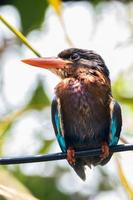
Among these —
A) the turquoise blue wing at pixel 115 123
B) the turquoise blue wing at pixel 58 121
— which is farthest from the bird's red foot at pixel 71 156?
the turquoise blue wing at pixel 115 123

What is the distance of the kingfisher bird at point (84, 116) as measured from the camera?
5.09 meters

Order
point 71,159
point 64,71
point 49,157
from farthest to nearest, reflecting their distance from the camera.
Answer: point 64,71, point 71,159, point 49,157

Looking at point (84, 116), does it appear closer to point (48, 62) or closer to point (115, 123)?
point (115, 123)

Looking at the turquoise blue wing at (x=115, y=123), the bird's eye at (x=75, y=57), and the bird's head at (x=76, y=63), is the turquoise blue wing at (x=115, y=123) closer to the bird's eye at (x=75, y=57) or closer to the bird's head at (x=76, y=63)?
the bird's head at (x=76, y=63)

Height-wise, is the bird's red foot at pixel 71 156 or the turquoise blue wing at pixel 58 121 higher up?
the turquoise blue wing at pixel 58 121

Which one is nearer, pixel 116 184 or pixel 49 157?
pixel 49 157

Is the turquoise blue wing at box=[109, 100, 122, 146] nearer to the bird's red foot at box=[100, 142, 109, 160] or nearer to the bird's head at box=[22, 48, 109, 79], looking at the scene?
the bird's red foot at box=[100, 142, 109, 160]

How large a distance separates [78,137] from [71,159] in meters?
0.25

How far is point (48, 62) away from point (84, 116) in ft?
1.52

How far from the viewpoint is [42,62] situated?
5.20 metres

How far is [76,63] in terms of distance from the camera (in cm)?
544

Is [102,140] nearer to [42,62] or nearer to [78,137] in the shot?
[78,137]

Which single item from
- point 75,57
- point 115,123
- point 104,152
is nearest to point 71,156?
point 104,152

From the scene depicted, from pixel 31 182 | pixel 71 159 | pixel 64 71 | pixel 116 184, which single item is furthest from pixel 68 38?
pixel 116 184
